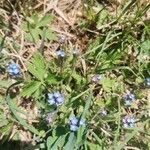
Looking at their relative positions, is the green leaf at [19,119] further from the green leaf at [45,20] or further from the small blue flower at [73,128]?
the green leaf at [45,20]

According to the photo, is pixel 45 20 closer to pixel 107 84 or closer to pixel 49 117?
pixel 107 84

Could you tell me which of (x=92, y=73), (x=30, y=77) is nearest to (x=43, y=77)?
(x=30, y=77)

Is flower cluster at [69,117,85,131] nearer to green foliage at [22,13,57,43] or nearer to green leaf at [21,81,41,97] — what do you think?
green leaf at [21,81,41,97]

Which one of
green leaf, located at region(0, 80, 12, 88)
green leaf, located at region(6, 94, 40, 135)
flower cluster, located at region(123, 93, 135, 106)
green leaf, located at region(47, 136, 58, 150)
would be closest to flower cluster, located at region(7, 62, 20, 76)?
green leaf, located at region(0, 80, 12, 88)

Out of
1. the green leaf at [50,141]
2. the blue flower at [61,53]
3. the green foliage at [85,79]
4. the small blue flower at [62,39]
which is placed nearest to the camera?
the green leaf at [50,141]

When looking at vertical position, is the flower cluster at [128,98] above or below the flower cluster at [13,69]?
below

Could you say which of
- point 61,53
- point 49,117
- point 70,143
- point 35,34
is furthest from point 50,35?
point 70,143

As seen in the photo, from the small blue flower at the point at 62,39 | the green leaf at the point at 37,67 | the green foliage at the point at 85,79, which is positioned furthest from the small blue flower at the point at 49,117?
the small blue flower at the point at 62,39
